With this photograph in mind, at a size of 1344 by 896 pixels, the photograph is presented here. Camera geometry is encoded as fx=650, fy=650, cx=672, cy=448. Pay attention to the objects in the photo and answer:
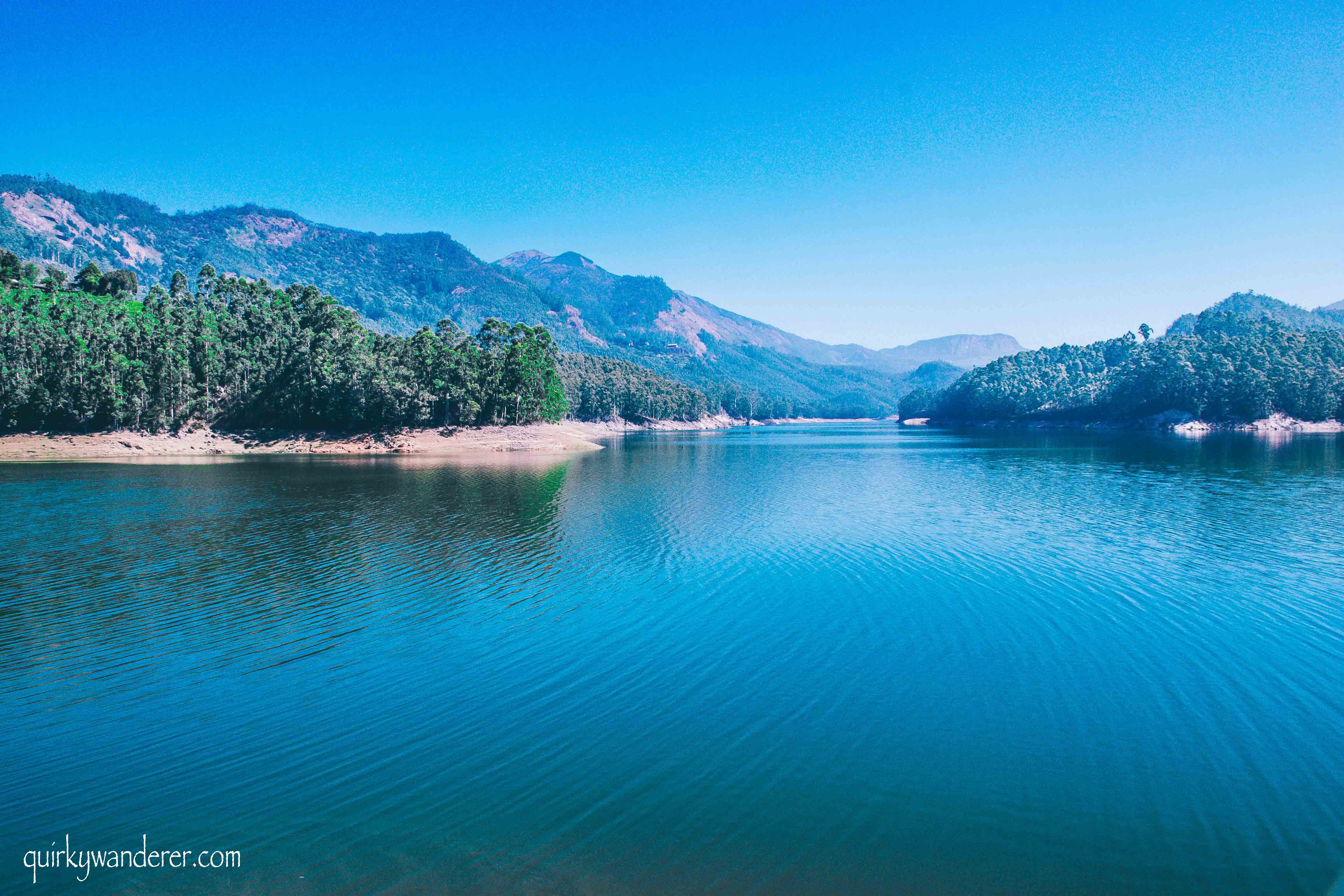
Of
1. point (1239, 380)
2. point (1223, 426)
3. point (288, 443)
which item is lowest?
point (288, 443)

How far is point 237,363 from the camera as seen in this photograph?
98.5m

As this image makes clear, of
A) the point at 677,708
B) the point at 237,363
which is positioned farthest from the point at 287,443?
the point at 677,708

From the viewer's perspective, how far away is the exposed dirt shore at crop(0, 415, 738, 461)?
77250mm

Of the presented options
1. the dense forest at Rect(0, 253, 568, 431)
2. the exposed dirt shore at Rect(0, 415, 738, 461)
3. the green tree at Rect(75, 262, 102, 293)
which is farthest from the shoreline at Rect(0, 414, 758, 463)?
the green tree at Rect(75, 262, 102, 293)

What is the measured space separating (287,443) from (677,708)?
96218 millimetres

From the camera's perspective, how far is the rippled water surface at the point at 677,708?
26.6 feet

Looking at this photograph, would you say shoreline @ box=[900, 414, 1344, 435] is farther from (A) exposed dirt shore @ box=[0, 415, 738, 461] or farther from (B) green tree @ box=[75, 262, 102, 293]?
(B) green tree @ box=[75, 262, 102, 293]

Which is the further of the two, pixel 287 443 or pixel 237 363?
pixel 237 363

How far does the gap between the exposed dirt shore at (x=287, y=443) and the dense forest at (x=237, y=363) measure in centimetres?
266

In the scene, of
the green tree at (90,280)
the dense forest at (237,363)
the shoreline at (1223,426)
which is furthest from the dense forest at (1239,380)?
the green tree at (90,280)

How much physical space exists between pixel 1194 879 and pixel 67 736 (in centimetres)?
1686

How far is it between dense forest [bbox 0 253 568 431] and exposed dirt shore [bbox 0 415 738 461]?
8.74 feet

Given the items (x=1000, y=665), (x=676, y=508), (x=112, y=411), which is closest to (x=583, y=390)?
(x=112, y=411)

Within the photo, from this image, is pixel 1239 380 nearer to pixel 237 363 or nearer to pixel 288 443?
pixel 288 443
